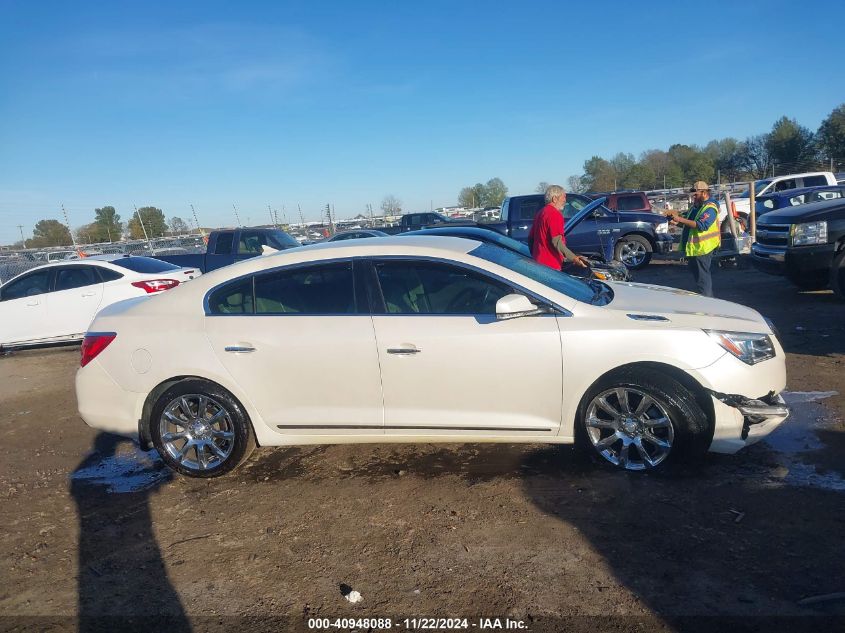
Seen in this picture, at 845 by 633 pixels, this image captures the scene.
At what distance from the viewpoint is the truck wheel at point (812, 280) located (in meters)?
8.78

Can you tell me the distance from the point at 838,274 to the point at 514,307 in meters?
6.51

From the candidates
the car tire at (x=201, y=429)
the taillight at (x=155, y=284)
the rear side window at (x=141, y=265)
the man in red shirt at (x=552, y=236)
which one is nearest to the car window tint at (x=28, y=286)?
the rear side window at (x=141, y=265)

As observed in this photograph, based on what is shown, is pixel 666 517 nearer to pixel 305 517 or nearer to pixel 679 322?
pixel 679 322

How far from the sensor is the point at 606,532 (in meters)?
3.18

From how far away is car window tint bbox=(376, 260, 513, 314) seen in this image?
3.90m

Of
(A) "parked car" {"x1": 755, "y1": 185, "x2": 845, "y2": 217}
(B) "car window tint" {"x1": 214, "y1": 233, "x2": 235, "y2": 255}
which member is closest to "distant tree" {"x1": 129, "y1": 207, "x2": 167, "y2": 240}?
(B) "car window tint" {"x1": 214, "y1": 233, "x2": 235, "y2": 255}

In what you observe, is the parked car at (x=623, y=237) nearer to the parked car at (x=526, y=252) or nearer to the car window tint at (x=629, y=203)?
the car window tint at (x=629, y=203)

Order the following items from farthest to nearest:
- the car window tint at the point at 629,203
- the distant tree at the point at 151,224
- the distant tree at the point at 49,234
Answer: the distant tree at the point at 49,234 → the distant tree at the point at 151,224 → the car window tint at the point at 629,203

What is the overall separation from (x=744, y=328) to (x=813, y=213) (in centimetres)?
562

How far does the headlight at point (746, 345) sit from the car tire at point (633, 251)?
1025cm

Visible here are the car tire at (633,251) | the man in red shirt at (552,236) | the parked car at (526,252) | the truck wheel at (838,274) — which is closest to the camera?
the man in red shirt at (552,236)

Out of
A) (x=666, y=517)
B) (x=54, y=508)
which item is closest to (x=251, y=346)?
(x=54, y=508)

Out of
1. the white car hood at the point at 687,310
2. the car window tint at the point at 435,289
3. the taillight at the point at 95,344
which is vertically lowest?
the white car hood at the point at 687,310

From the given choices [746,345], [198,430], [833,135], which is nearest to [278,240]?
[198,430]
